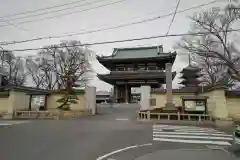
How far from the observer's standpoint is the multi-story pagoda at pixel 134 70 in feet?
134

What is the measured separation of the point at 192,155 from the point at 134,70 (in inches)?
1436

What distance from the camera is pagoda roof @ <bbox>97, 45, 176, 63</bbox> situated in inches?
1656

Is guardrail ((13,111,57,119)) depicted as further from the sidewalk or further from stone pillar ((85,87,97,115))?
the sidewalk

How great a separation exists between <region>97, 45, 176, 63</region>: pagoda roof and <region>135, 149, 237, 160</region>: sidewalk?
3456cm

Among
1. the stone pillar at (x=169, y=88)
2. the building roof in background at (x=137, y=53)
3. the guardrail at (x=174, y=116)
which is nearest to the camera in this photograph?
the guardrail at (x=174, y=116)

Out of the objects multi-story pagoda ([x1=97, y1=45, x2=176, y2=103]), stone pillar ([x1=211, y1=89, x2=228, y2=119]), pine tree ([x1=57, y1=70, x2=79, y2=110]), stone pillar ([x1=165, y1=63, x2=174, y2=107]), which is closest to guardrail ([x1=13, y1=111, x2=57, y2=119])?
pine tree ([x1=57, y1=70, x2=79, y2=110])

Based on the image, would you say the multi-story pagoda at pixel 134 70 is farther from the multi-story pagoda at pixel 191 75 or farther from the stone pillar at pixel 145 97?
the stone pillar at pixel 145 97

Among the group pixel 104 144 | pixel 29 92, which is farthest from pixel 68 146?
pixel 29 92

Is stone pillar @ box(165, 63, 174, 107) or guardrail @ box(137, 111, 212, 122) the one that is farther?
stone pillar @ box(165, 63, 174, 107)

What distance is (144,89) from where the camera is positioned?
2577 centimetres

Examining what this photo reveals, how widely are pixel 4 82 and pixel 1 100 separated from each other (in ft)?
54.0

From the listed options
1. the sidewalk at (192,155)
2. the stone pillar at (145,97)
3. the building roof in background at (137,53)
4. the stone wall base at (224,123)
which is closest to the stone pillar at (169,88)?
the stone pillar at (145,97)

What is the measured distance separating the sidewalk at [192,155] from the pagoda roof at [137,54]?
3456 centimetres

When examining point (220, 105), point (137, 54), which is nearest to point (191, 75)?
point (137, 54)
